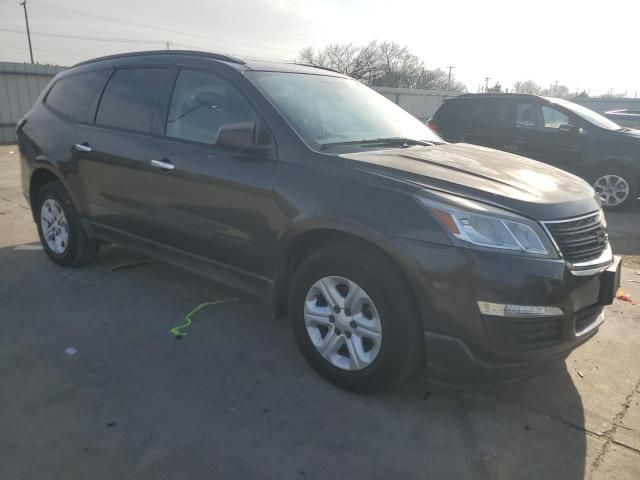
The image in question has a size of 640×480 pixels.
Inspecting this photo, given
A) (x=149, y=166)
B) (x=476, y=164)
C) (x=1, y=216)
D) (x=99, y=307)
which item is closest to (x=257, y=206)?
(x=149, y=166)

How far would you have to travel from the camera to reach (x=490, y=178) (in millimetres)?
2830

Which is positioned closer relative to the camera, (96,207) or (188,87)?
(188,87)

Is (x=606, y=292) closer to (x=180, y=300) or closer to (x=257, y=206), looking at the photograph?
(x=257, y=206)

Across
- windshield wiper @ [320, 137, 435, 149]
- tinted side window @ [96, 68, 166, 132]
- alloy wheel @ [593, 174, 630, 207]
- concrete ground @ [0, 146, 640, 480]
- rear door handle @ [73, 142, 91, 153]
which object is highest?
tinted side window @ [96, 68, 166, 132]

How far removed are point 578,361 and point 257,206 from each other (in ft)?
7.67

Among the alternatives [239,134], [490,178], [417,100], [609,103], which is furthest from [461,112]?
[609,103]

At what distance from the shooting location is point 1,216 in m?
6.75

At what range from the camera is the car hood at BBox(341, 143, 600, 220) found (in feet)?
8.43

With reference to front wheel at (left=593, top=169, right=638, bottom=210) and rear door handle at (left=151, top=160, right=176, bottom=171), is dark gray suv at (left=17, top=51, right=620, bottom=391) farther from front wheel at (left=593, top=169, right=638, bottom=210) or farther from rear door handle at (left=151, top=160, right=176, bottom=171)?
front wheel at (left=593, top=169, right=638, bottom=210)

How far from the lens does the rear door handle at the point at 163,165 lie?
355 centimetres

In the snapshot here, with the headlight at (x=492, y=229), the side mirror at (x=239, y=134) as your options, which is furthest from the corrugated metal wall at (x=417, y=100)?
the headlight at (x=492, y=229)

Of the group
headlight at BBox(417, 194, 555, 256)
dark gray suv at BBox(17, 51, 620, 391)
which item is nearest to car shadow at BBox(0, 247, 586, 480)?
dark gray suv at BBox(17, 51, 620, 391)

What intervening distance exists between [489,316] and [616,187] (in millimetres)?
6722

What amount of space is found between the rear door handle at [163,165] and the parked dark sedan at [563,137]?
6.29m
